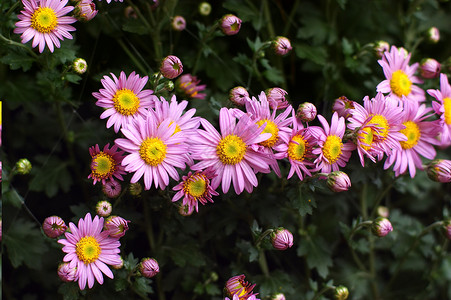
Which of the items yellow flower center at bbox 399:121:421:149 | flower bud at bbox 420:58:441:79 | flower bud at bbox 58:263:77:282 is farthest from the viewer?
flower bud at bbox 420:58:441:79

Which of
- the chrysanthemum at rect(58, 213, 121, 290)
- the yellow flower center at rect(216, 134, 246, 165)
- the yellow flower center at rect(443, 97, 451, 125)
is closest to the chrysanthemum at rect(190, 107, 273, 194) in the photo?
the yellow flower center at rect(216, 134, 246, 165)

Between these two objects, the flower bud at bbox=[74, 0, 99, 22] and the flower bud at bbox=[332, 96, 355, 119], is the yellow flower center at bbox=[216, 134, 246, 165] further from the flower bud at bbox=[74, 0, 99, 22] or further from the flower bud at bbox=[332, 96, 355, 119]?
the flower bud at bbox=[74, 0, 99, 22]

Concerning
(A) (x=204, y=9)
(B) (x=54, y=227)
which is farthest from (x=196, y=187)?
(A) (x=204, y=9)

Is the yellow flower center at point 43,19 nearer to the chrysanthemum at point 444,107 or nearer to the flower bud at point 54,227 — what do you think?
the flower bud at point 54,227

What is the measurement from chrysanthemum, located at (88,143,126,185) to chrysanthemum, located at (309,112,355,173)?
35cm

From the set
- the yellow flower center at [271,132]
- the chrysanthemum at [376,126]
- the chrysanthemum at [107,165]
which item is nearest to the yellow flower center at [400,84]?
the chrysanthemum at [376,126]

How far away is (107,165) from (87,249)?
153 mm

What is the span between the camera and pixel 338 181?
3.10 feet

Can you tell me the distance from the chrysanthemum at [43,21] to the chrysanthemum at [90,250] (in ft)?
1.12

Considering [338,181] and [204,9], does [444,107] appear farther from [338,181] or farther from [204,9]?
[204,9]

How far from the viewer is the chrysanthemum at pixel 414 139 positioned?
111 cm

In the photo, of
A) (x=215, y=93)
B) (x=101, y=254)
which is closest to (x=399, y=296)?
(x=215, y=93)

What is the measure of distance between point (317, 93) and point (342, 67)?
0.10 meters

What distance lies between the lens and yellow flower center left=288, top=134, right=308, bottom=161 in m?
0.96
